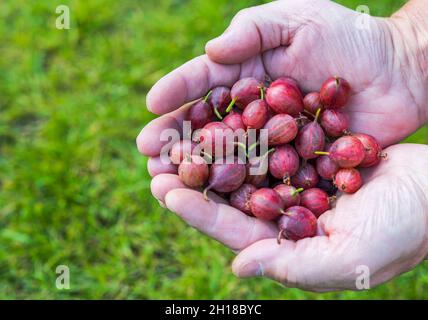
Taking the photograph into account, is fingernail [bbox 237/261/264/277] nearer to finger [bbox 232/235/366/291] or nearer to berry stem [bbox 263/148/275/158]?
finger [bbox 232/235/366/291]

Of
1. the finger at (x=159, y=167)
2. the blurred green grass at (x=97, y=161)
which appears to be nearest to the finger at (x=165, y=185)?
the finger at (x=159, y=167)

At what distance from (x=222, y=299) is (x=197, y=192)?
1.12 meters

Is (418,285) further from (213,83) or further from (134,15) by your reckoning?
(134,15)

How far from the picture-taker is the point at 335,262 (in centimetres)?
229

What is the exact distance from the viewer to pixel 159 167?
2795 mm

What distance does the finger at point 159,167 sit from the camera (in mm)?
2777

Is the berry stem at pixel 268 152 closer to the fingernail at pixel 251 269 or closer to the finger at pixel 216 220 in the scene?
the finger at pixel 216 220

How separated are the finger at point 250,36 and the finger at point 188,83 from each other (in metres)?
0.07

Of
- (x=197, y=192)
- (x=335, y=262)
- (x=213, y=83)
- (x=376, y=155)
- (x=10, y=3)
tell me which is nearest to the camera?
(x=335, y=262)

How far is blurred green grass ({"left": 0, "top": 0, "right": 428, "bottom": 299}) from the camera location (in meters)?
3.51

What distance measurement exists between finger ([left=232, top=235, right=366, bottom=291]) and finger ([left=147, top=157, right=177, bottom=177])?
641 millimetres

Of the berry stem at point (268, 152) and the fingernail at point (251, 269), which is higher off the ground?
the berry stem at point (268, 152)
